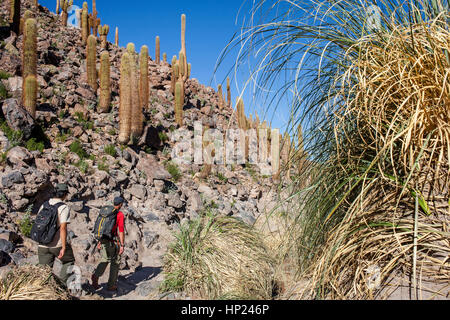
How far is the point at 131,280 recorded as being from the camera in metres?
5.43

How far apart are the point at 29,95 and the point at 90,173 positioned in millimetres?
2799

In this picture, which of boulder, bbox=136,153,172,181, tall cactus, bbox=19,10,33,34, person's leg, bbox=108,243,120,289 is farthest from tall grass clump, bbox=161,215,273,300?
tall cactus, bbox=19,10,33,34

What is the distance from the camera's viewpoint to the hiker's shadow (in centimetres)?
462

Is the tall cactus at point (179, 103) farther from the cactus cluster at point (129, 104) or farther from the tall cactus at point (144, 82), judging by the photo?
the cactus cluster at point (129, 104)

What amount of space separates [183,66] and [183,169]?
28.3ft

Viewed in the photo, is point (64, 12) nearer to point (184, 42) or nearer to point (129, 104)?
point (184, 42)

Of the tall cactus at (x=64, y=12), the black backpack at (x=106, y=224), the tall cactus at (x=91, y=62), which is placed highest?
the tall cactus at (x=64, y=12)

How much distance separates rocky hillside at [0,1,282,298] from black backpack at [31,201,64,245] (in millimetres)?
1528

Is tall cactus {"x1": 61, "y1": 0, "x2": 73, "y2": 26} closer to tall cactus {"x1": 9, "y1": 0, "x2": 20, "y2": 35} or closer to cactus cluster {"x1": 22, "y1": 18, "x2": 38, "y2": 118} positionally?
tall cactus {"x1": 9, "y1": 0, "x2": 20, "y2": 35}

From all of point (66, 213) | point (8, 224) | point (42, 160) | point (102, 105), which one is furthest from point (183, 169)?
point (66, 213)

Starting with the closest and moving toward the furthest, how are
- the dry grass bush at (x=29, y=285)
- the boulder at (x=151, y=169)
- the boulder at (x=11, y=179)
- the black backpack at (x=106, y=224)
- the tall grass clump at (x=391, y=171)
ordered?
1. the tall grass clump at (x=391, y=171)
2. the dry grass bush at (x=29, y=285)
3. the black backpack at (x=106, y=224)
4. the boulder at (x=11, y=179)
5. the boulder at (x=151, y=169)

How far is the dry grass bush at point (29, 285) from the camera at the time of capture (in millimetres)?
2393

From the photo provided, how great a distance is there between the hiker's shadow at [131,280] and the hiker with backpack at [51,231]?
1276 mm

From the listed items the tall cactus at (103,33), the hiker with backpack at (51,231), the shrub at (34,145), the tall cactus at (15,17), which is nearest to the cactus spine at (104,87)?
the shrub at (34,145)
